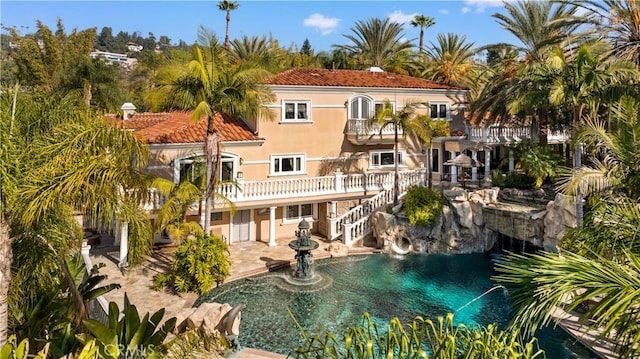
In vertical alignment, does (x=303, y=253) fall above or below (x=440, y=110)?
below

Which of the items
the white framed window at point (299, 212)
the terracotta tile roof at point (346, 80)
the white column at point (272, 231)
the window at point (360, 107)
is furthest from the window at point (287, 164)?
the window at point (360, 107)

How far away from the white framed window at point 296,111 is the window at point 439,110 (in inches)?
368

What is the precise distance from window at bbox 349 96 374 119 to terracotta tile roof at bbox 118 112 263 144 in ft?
20.6

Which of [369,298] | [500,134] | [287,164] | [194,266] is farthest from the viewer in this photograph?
[500,134]

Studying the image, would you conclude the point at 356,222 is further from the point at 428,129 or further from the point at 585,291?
the point at 585,291

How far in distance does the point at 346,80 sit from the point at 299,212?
866 centimetres

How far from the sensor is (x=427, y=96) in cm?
2852

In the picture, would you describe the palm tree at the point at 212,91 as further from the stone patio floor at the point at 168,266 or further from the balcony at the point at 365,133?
the balcony at the point at 365,133

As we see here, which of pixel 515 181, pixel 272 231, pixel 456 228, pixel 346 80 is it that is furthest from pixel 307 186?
pixel 515 181

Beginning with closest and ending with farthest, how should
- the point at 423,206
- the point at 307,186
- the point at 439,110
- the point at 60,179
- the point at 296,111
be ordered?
1. the point at 60,179
2. the point at 423,206
3. the point at 307,186
4. the point at 296,111
5. the point at 439,110

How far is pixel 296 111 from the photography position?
24484 millimetres

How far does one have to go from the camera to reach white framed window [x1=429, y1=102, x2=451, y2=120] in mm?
29000

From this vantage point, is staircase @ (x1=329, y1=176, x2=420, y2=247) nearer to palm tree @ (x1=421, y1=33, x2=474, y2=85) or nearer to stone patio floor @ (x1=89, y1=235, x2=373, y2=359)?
stone patio floor @ (x1=89, y1=235, x2=373, y2=359)

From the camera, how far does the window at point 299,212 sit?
24.7 metres
